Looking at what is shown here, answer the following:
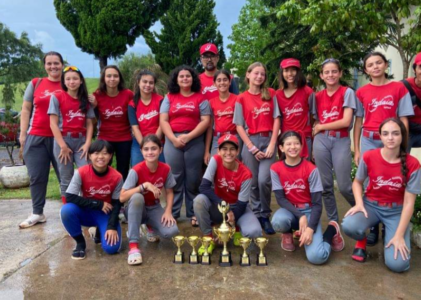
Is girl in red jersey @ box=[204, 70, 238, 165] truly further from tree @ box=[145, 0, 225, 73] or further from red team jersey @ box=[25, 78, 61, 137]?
tree @ box=[145, 0, 225, 73]

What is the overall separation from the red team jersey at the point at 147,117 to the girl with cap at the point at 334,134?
1.85m

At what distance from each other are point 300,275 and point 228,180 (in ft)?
3.79

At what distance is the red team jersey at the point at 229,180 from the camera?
12.4 feet

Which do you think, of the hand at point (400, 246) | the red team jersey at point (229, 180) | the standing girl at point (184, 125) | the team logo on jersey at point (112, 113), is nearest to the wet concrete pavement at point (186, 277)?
the hand at point (400, 246)

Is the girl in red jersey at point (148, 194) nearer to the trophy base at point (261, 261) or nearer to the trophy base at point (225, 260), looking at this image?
the trophy base at point (225, 260)

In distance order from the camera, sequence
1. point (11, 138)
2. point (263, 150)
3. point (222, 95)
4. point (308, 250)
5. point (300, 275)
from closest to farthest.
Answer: point (300, 275) < point (308, 250) < point (263, 150) < point (222, 95) < point (11, 138)

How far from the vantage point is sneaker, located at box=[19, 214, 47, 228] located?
450 centimetres

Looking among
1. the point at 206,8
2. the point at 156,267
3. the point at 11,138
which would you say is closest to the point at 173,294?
the point at 156,267

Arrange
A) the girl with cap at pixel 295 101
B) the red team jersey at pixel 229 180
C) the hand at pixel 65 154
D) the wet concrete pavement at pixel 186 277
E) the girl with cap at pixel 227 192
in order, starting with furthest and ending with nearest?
1. the hand at pixel 65 154
2. the girl with cap at pixel 295 101
3. the red team jersey at pixel 229 180
4. the girl with cap at pixel 227 192
5. the wet concrete pavement at pixel 186 277

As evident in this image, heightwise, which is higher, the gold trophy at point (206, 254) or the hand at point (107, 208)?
the hand at point (107, 208)

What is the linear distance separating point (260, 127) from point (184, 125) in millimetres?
873

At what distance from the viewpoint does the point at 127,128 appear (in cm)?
457

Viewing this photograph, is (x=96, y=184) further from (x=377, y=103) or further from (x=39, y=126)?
(x=377, y=103)

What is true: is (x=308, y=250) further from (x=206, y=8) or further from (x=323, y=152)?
(x=206, y=8)
